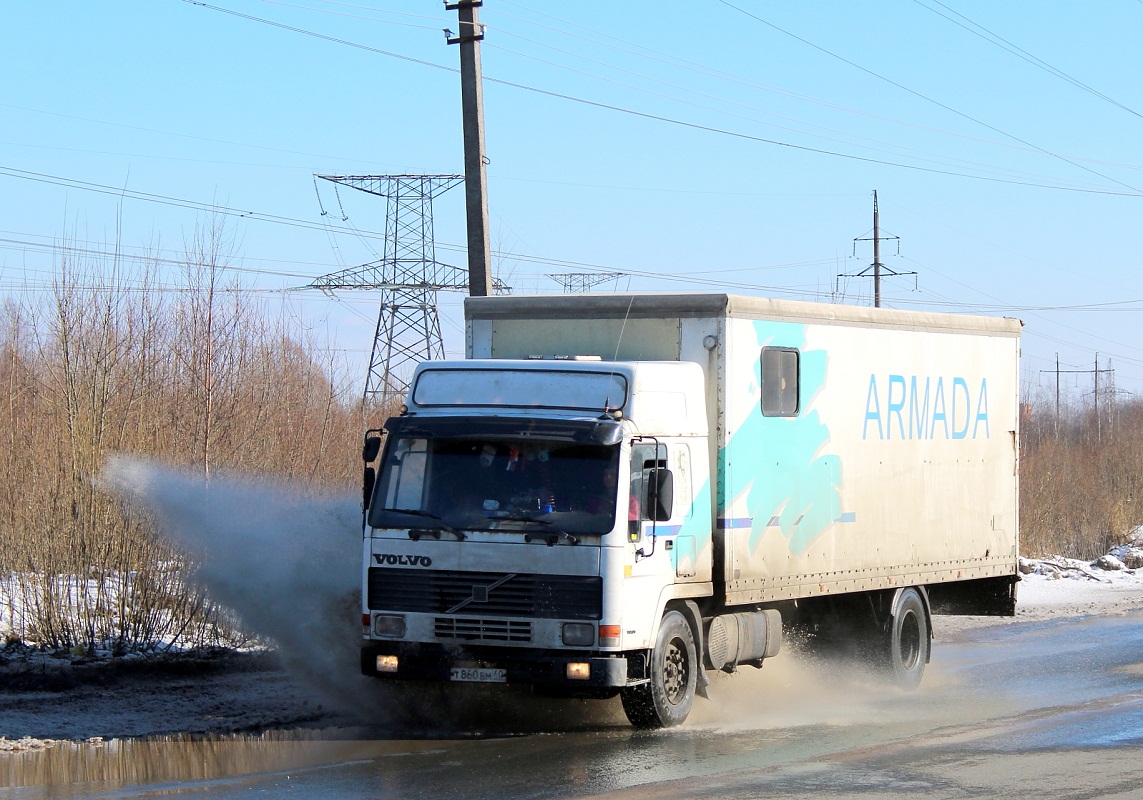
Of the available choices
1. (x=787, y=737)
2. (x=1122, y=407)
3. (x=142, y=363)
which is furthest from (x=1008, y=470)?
(x=1122, y=407)

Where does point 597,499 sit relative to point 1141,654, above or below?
above

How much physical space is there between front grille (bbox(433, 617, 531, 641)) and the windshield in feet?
2.21

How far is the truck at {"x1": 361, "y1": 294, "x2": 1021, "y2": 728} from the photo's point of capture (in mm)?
9680

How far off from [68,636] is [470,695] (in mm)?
4273

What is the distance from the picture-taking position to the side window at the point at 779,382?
11.5 meters

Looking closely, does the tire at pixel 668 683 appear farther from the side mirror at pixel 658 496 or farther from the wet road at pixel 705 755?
the side mirror at pixel 658 496

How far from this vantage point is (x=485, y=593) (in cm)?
970

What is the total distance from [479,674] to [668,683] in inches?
63.0

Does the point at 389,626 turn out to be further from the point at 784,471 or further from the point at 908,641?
the point at 908,641

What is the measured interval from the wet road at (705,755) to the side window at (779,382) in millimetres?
2601

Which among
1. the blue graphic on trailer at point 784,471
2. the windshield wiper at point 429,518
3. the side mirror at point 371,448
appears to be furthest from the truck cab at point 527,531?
the blue graphic on trailer at point 784,471

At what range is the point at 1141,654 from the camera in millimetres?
15281

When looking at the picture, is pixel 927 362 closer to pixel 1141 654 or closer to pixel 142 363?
pixel 1141 654

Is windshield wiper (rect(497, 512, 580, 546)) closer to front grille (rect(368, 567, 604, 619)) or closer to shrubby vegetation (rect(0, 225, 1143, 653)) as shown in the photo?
front grille (rect(368, 567, 604, 619))
